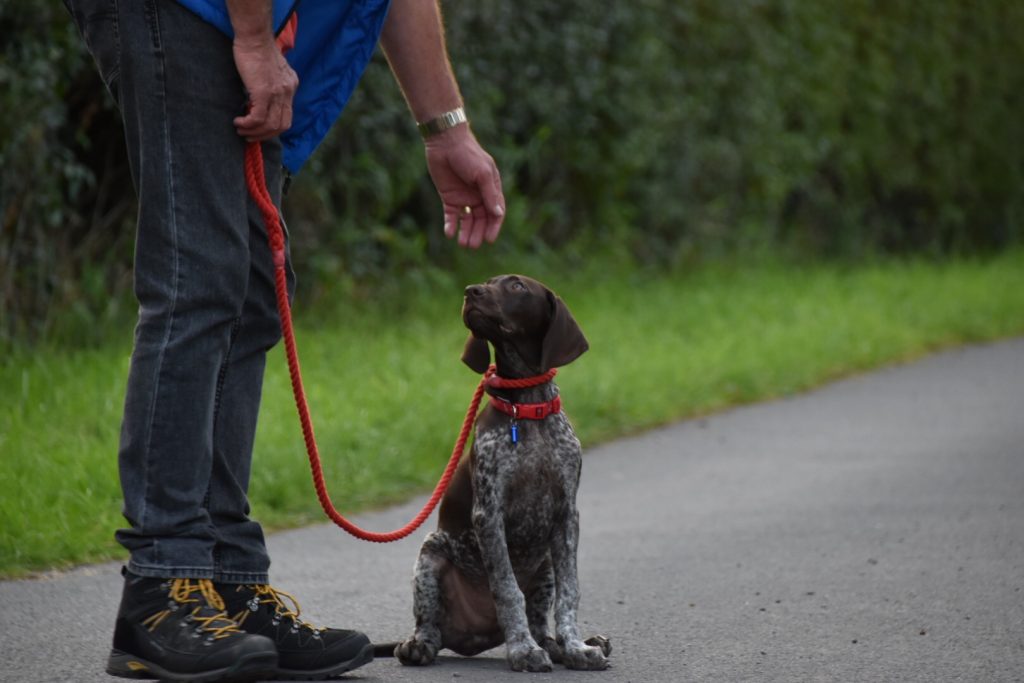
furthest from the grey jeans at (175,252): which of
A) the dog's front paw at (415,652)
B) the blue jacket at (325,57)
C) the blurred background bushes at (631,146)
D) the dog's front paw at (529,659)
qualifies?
the blurred background bushes at (631,146)

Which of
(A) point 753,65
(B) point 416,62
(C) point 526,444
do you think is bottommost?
(C) point 526,444

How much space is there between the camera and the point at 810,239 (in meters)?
17.7

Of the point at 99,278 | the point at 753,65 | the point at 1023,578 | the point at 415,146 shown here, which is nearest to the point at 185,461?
the point at 1023,578

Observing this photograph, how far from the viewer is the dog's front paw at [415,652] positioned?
13.1 feet

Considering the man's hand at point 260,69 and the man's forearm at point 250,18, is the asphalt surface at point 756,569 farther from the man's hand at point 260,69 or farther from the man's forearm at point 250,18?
the man's forearm at point 250,18

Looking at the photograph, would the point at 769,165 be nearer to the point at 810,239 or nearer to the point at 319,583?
the point at 810,239

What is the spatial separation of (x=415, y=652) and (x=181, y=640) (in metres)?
0.78

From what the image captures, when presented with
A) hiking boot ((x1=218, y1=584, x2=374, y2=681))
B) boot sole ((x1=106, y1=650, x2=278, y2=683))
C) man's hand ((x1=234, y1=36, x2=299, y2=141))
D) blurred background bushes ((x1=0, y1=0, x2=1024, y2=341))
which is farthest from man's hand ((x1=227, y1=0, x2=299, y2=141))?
blurred background bushes ((x1=0, y1=0, x2=1024, y2=341))

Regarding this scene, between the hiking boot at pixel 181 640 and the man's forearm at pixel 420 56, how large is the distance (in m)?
1.32

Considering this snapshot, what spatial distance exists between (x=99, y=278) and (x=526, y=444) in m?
5.30

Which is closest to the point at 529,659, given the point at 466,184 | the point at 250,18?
the point at 466,184

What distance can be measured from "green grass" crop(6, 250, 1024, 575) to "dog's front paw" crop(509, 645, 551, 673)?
191cm

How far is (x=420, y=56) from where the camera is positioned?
3957 mm

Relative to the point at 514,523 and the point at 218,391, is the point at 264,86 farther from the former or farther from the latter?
the point at 514,523
